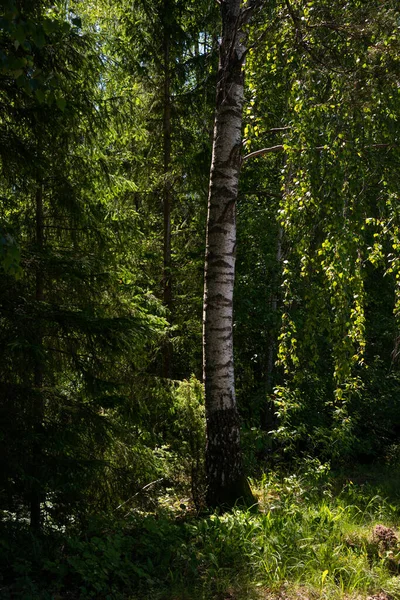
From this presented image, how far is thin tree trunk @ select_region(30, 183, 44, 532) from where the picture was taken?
460 centimetres

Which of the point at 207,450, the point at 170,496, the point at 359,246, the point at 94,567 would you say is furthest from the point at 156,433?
the point at 359,246

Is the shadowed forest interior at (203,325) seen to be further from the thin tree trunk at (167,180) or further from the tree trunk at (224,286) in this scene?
the thin tree trunk at (167,180)

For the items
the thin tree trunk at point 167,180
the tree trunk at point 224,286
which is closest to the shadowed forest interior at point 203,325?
the tree trunk at point 224,286

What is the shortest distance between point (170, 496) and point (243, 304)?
163 inches

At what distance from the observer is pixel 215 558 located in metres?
4.16

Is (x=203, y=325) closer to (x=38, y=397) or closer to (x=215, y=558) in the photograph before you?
(x=38, y=397)

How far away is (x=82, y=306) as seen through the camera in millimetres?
5727

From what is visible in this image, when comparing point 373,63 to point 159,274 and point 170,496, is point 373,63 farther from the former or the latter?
point 159,274

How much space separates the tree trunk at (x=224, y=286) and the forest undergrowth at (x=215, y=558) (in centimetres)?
68

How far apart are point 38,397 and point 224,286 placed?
2255mm

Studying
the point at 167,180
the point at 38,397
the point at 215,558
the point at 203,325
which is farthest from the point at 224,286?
the point at 167,180

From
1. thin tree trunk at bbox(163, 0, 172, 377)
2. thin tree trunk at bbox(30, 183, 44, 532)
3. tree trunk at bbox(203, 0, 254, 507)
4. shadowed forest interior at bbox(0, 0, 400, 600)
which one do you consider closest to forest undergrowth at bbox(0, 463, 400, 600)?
shadowed forest interior at bbox(0, 0, 400, 600)

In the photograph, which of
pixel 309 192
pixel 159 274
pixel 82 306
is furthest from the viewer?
pixel 159 274

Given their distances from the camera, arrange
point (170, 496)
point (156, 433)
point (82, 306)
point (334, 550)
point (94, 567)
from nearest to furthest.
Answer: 1. point (94, 567)
2. point (334, 550)
3. point (82, 306)
4. point (170, 496)
5. point (156, 433)
